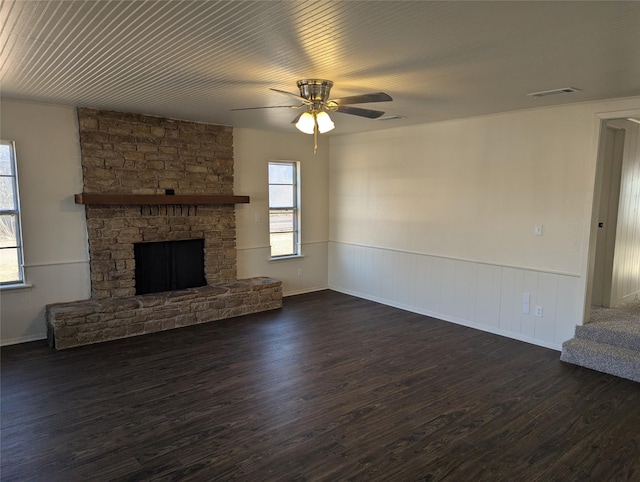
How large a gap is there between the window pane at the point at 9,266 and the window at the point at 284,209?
10.6 feet

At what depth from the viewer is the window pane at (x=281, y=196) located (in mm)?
6512

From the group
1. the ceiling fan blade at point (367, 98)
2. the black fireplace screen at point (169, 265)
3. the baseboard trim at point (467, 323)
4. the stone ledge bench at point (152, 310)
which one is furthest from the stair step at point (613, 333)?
the black fireplace screen at point (169, 265)

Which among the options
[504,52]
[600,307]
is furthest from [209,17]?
[600,307]

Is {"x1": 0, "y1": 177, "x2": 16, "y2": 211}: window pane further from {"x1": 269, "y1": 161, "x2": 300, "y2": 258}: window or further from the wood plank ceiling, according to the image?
{"x1": 269, "y1": 161, "x2": 300, "y2": 258}: window

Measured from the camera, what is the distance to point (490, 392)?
3479 mm

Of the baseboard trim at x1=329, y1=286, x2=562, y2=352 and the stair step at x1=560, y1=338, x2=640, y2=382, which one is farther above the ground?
the stair step at x1=560, y1=338, x2=640, y2=382

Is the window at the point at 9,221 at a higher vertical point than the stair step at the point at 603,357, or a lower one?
higher

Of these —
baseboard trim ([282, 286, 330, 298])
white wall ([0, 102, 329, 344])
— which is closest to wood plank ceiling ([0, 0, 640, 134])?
white wall ([0, 102, 329, 344])

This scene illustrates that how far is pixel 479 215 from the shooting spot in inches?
199

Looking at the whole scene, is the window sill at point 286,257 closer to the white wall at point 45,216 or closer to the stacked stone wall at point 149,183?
the stacked stone wall at point 149,183

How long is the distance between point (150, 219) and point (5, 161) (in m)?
1.56

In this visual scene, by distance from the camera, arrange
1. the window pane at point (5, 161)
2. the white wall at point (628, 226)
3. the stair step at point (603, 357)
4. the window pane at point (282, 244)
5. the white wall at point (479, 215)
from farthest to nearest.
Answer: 1. the window pane at point (282, 244)
2. the white wall at point (628, 226)
3. the window pane at point (5, 161)
4. the white wall at point (479, 215)
5. the stair step at point (603, 357)

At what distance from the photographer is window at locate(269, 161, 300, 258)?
6531mm

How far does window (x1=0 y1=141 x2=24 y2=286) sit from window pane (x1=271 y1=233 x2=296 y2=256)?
3252 mm
